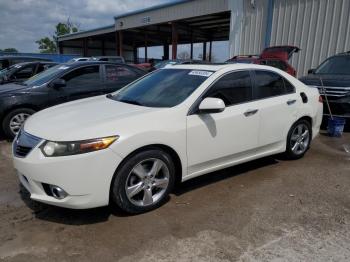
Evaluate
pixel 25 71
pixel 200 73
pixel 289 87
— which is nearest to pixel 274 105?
pixel 289 87

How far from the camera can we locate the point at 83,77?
6672mm

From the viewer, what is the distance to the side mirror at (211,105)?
3.42m

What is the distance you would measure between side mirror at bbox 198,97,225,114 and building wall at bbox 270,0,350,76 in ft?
35.1

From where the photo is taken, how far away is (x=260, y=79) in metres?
4.32

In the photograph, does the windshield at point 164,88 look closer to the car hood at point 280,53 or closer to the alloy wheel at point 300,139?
the alloy wheel at point 300,139

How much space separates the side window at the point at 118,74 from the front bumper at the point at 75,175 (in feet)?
13.9

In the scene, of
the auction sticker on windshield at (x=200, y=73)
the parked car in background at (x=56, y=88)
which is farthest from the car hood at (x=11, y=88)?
the auction sticker on windshield at (x=200, y=73)

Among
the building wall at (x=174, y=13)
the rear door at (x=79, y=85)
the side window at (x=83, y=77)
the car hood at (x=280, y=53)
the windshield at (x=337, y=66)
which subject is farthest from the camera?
the building wall at (x=174, y=13)

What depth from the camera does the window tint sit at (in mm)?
6538

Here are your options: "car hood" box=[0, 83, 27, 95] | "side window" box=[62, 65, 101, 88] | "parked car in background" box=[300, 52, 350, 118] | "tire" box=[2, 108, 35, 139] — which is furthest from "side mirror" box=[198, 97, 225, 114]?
"parked car in background" box=[300, 52, 350, 118]

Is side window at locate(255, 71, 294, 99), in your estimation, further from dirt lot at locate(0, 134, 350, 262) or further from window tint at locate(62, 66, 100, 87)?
window tint at locate(62, 66, 100, 87)

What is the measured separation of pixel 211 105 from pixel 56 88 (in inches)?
159

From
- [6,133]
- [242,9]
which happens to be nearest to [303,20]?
[242,9]

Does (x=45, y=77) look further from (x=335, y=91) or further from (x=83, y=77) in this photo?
(x=335, y=91)
